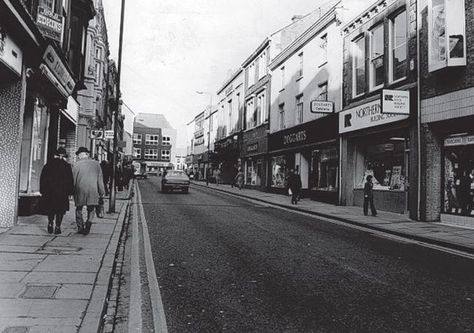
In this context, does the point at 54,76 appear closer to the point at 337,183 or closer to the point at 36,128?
the point at 36,128

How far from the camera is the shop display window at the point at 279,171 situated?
28.4 meters

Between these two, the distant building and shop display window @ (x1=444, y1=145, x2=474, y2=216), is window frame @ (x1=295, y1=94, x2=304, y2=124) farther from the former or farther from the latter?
the distant building

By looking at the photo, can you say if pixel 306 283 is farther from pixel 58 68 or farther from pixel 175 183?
pixel 175 183

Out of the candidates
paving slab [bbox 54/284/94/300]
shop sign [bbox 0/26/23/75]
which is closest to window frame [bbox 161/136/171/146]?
shop sign [bbox 0/26/23/75]

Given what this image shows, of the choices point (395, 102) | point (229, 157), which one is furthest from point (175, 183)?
point (229, 157)

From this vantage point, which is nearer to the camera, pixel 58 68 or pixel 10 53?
pixel 10 53

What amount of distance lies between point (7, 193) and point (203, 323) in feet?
22.3

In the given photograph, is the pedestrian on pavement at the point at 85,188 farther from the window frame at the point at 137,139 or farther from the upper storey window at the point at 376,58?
the window frame at the point at 137,139

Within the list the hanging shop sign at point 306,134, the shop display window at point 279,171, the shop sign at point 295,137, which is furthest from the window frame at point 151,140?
the shop sign at point 295,137

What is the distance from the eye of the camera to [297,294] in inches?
201

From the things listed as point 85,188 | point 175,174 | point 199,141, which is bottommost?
point 85,188

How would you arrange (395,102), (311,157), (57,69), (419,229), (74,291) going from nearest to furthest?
(74,291), (57,69), (419,229), (395,102), (311,157)

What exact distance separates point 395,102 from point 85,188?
10662 mm

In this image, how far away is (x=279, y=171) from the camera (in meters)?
29.4
